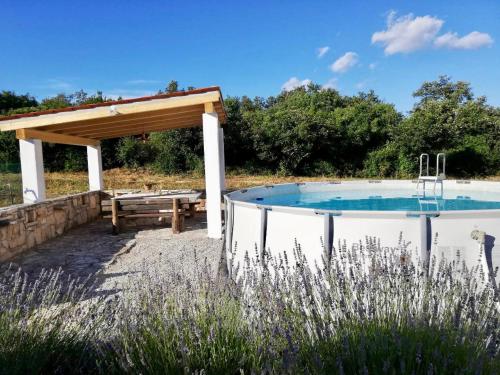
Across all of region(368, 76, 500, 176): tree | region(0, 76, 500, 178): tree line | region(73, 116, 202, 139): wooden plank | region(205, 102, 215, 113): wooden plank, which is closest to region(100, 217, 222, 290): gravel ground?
region(205, 102, 215, 113): wooden plank

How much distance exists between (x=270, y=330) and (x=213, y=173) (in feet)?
21.3

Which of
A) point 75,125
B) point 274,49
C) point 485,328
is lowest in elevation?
point 485,328

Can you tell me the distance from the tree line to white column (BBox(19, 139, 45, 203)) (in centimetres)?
1100

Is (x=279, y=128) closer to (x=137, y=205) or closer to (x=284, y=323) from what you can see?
(x=137, y=205)

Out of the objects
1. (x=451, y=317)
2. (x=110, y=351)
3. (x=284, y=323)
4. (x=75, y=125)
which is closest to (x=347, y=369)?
(x=284, y=323)

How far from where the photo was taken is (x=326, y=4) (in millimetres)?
15867

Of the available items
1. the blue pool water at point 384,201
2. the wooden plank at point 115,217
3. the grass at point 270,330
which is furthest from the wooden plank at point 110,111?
the grass at point 270,330

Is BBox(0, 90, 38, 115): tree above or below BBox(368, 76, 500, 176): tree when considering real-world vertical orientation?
above

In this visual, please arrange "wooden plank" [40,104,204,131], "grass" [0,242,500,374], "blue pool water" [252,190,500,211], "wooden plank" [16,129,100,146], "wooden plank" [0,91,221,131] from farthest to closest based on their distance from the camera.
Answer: "blue pool water" [252,190,500,211]
"wooden plank" [40,104,204,131]
"wooden plank" [16,129,100,146]
"wooden plank" [0,91,221,131]
"grass" [0,242,500,374]

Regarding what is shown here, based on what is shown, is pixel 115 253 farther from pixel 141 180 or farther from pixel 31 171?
pixel 141 180

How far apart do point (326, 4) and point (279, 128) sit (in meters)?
6.81

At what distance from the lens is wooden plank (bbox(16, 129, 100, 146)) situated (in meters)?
8.32

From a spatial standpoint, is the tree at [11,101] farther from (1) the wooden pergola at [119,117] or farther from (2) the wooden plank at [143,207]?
(2) the wooden plank at [143,207]

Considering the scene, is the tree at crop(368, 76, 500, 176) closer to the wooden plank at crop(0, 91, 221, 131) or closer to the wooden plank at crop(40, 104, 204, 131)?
the wooden plank at crop(40, 104, 204, 131)
